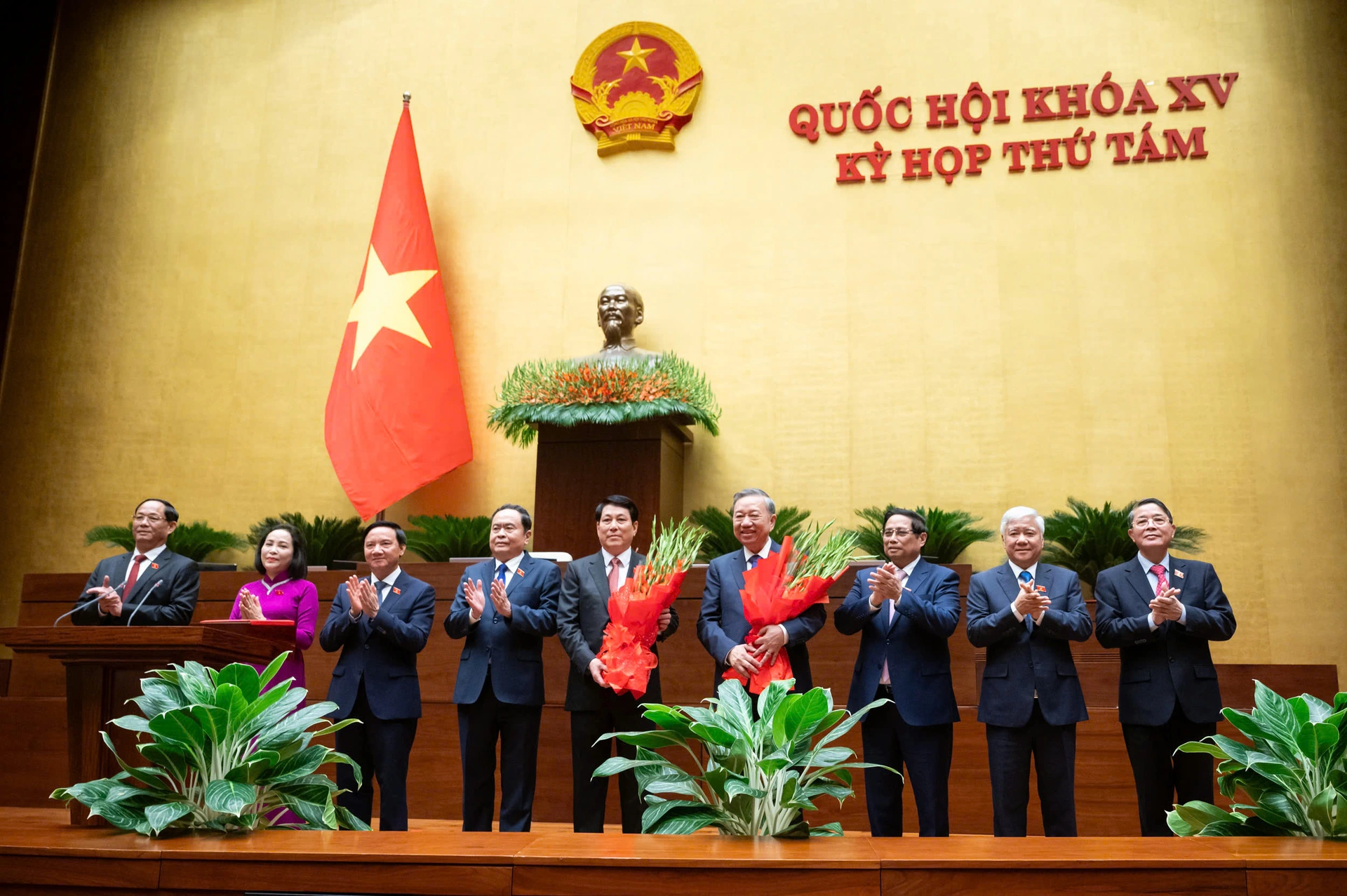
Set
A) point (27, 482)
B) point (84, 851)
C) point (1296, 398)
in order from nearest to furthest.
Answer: point (84, 851)
point (1296, 398)
point (27, 482)

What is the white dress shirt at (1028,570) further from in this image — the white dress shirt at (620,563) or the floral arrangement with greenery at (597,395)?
the floral arrangement with greenery at (597,395)

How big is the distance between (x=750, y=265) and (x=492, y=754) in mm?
3666

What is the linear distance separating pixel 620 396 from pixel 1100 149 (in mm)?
3063

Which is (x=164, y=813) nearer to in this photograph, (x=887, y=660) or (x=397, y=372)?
(x=887, y=660)

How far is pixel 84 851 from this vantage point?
6.08ft

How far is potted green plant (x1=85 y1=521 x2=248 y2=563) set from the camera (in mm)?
5750

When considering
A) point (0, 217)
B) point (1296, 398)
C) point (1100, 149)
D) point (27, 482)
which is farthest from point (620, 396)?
point (0, 217)

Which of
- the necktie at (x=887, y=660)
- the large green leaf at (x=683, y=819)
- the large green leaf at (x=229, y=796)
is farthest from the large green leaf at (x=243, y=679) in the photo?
the necktie at (x=887, y=660)

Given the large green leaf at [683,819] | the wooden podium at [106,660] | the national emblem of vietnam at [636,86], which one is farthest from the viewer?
the national emblem of vietnam at [636,86]

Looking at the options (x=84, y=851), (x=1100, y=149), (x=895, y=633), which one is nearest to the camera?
(x=84, y=851)

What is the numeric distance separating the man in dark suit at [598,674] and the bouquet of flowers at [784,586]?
1.01ft

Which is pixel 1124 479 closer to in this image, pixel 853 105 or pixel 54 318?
pixel 853 105

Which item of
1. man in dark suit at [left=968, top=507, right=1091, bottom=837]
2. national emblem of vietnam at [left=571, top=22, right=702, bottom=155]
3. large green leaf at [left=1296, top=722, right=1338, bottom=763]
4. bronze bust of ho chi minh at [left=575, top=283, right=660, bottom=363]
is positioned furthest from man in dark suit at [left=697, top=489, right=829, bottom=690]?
national emblem of vietnam at [left=571, top=22, right=702, bottom=155]

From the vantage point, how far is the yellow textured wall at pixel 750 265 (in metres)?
5.66
